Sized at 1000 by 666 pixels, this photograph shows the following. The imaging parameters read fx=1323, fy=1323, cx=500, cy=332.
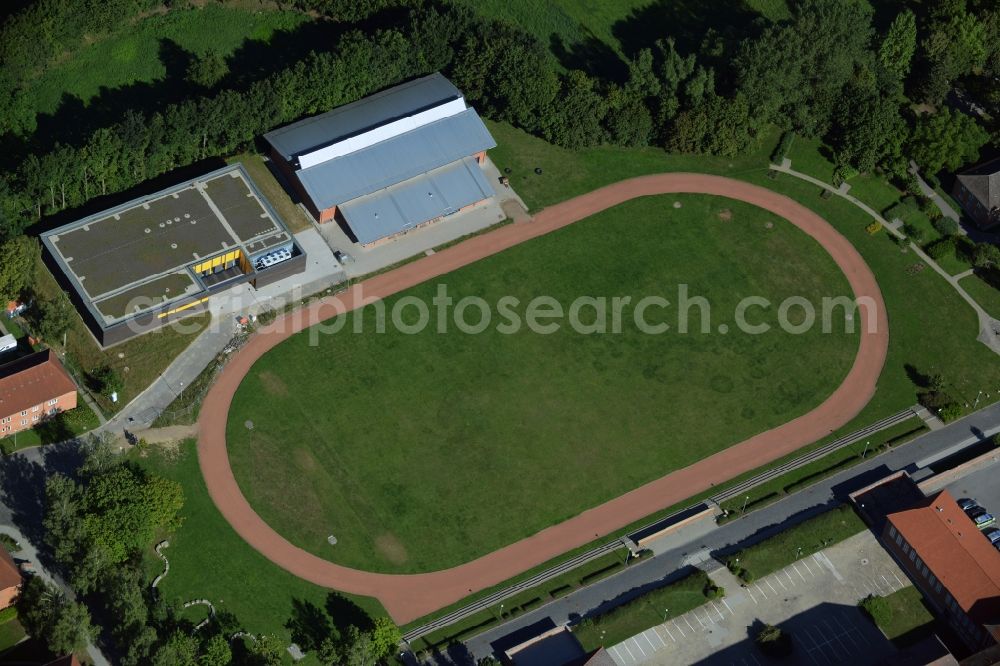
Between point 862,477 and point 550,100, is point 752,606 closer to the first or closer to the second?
point 862,477

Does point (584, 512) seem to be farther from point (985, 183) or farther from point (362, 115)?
point (985, 183)

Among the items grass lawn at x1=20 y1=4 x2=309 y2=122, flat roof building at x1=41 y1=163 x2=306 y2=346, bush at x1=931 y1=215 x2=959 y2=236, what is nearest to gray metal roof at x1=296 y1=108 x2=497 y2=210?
flat roof building at x1=41 y1=163 x2=306 y2=346

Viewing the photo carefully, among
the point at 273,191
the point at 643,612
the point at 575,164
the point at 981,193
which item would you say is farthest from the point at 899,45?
the point at 643,612

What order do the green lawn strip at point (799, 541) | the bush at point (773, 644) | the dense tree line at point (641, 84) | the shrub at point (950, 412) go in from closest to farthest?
1. the bush at point (773, 644)
2. the green lawn strip at point (799, 541)
3. the shrub at point (950, 412)
4. the dense tree line at point (641, 84)

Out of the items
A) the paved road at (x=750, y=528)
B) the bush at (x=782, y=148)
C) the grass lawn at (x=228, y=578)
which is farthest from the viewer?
the bush at (x=782, y=148)

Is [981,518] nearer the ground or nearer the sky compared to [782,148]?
nearer the ground

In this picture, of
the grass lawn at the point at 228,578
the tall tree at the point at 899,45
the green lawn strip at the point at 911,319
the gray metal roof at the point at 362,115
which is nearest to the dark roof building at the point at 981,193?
the green lawn strip at the point at 911,319

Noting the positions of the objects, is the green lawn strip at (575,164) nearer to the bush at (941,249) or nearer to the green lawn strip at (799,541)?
the bush at (941,249)
